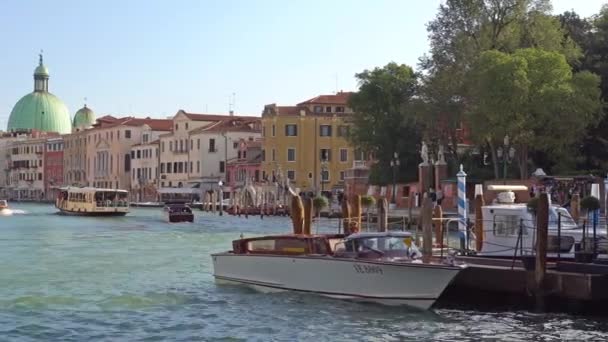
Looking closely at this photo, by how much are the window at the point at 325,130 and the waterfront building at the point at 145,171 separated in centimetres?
2910

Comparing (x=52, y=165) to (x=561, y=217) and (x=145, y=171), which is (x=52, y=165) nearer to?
(x=145, y=171)

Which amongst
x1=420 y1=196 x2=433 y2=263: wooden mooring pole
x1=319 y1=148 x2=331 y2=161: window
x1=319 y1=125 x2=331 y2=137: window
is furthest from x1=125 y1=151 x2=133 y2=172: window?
x1=420 y1=196 x2=433 y2=263: wooden mooring pole

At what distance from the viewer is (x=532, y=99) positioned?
42.8m

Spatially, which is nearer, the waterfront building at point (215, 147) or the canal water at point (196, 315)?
the canal water at point (196, 315)

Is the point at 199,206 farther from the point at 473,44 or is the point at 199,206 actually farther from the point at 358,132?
the point at 473,44

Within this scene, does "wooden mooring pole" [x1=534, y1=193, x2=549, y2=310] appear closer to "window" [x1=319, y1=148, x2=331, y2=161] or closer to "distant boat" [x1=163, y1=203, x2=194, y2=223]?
"distant boat" [x1=163, y1=203, x2=194, y2=223]

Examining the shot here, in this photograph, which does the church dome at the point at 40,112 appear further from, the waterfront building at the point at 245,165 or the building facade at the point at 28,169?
the waterfront building at the point at 245,165

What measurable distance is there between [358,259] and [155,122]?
310 ft

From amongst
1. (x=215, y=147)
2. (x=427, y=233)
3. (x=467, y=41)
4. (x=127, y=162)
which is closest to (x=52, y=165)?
(x=127, y=162)

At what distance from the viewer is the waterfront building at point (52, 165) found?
5059 inches

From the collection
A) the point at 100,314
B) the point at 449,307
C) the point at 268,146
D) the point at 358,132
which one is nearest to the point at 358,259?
the point at 449,307

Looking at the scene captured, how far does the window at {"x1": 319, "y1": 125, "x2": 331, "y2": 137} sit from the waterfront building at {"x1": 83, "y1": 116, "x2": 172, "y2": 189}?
106 feet

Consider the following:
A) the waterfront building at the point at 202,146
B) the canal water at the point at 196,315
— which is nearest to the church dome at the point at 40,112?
the waterfront building at the point at 202,146

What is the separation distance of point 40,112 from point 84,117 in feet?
20.5
